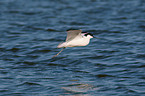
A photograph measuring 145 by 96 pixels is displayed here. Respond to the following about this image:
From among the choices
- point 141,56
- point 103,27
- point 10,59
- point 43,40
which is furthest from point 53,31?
point 141,56

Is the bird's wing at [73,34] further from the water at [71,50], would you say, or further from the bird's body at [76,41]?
the water at [71,50]

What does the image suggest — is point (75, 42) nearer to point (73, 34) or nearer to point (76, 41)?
point (76, 41)

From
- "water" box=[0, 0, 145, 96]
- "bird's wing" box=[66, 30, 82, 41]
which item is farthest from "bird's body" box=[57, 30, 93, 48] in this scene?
"water" box=[0, 0, 145, 96]

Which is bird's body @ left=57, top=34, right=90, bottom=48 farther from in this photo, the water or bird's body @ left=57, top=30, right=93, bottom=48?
the water

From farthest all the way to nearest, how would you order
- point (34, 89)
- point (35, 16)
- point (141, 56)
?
point (35, 16), point (141, 56), point (34, 89)

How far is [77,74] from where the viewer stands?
31.4 ft

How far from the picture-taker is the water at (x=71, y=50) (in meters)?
8.70

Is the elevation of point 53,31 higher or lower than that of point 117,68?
higher

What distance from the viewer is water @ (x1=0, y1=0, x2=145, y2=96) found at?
870cm

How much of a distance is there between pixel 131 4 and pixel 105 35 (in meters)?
5.91

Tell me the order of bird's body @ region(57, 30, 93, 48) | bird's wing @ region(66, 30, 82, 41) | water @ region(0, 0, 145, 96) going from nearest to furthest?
water @ region(0, 0, 145, 96), bird's wing @ region(66, 30, 82, 41), bird's body @ region(57, 30, 93, 48)

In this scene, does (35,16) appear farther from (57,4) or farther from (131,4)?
(131,4)

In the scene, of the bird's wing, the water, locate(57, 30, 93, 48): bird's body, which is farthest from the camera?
locate(57, 30, 93, 48): bird's body

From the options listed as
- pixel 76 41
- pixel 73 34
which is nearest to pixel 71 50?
pixel 76 41
